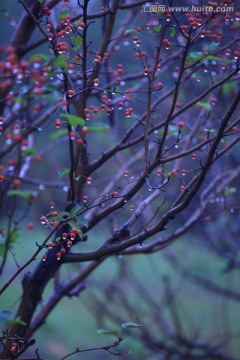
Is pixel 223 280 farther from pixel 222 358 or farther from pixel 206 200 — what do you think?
pixel 206 200

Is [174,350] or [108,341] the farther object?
[108,341]

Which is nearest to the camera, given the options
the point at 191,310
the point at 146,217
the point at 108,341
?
the point at 146,217

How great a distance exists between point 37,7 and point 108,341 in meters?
6.02

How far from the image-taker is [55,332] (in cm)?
812

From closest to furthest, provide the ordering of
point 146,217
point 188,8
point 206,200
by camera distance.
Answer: point 188,8, point 206,200, point 146,217

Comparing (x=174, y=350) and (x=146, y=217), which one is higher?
(x=146, y=217)

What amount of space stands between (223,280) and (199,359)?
5159mm

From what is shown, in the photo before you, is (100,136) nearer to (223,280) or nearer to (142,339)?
(142,339)

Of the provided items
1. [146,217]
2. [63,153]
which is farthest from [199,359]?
[63,153]

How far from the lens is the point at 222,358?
5.12 metres

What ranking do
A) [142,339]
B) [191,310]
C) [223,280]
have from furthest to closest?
[223,280] → [191,310] → [142,339]

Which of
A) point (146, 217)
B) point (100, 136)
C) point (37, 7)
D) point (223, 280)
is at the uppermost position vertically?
point (223, 280)

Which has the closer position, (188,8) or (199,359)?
(188,8)

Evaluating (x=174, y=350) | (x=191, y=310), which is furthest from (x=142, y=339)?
(x=191, y=310)
